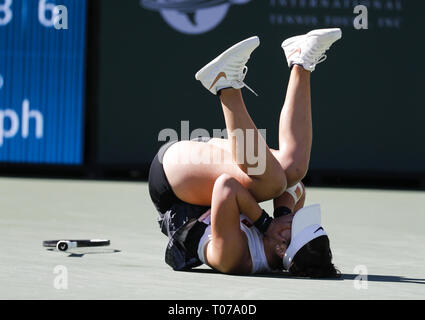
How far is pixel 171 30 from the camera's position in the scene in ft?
42.5

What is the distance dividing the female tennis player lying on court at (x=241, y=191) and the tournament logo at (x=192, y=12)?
23.7 ft

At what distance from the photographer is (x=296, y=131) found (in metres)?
5.59

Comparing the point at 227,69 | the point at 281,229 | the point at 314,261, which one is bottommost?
the point at 314,261

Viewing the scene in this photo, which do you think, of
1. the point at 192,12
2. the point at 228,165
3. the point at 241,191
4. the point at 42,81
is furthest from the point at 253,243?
the point at 42,81

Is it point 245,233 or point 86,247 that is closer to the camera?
Answer: point 245,233

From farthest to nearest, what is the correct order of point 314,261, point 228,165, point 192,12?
point 192,12
point 228,165
point 314,261

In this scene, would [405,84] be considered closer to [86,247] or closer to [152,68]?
[152,68]

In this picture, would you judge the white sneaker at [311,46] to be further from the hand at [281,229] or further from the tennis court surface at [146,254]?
the tennis court surface at [146,254]

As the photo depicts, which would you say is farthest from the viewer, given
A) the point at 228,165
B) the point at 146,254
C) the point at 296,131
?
the point at 146,254

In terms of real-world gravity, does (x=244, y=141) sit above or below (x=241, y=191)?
above

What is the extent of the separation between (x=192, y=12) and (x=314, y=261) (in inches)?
319

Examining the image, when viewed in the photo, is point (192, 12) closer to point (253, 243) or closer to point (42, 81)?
point (42, 81)

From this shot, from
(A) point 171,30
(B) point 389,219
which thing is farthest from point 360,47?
(B) point 389,219
